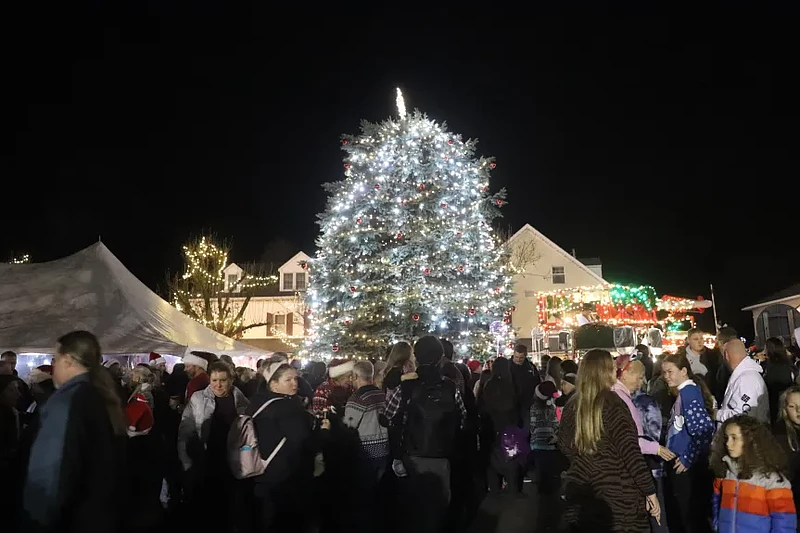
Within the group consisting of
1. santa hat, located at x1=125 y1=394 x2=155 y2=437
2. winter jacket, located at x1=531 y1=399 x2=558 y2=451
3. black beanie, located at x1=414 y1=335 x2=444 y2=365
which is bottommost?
winter jacket, located at x1=531 y1=399 x2=558 y2=451

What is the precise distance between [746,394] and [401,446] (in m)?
3.51

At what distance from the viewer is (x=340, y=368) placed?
7.64m

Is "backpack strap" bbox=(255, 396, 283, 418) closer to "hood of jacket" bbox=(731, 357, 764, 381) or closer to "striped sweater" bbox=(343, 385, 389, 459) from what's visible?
"striped sweater" bbox=(343, 385, 389, 459)

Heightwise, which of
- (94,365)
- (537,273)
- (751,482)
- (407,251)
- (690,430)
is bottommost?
(751,482)

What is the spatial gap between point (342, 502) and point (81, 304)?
10420 millimetres

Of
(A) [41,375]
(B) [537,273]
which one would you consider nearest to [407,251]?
(A) [41,375]

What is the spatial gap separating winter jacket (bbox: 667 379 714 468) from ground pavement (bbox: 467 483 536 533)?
226 centimetres

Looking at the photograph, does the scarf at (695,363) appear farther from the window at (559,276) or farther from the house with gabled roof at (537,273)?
the window at (559,276)

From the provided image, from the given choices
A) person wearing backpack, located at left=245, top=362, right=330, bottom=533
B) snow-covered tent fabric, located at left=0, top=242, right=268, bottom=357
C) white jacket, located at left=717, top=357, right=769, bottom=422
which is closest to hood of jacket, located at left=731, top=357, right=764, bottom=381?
white jacket, located at left=717, top=357, right=769, bottom=422

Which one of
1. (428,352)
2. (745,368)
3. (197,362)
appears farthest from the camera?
(197,362)

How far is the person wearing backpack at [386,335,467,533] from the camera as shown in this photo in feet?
18.6

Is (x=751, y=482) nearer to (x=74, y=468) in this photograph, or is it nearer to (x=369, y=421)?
(x=369, y=421)

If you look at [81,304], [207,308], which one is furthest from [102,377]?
[207,308]

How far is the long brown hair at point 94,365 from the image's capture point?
3.47 m
